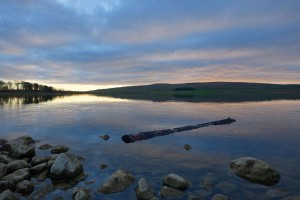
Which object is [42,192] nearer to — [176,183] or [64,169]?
[64,169]

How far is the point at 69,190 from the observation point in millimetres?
13281

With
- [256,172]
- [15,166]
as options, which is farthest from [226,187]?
[15,166]

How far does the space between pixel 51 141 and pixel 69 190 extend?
13.4 m

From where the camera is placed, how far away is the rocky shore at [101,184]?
12.5 m

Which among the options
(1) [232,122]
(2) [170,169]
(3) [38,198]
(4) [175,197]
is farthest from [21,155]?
(1) [232,122]

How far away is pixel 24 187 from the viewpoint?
13.0m

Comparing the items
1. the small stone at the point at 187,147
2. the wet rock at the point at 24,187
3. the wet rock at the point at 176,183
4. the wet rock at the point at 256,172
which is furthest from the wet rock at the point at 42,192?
the small stone at the point at 187,147

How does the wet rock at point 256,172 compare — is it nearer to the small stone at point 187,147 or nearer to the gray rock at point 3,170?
the small stone at point 187,147

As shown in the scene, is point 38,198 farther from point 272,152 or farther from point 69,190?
point 272,152

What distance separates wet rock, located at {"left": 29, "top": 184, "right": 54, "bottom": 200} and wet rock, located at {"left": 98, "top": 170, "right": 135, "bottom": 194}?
2.76 metres

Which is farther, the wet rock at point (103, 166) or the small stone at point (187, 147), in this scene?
the small stone at point (187, 147)

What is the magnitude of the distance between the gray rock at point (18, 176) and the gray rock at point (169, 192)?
310 inches

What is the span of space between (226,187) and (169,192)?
10.9 ft

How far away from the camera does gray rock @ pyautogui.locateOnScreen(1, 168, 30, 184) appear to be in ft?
44.6
